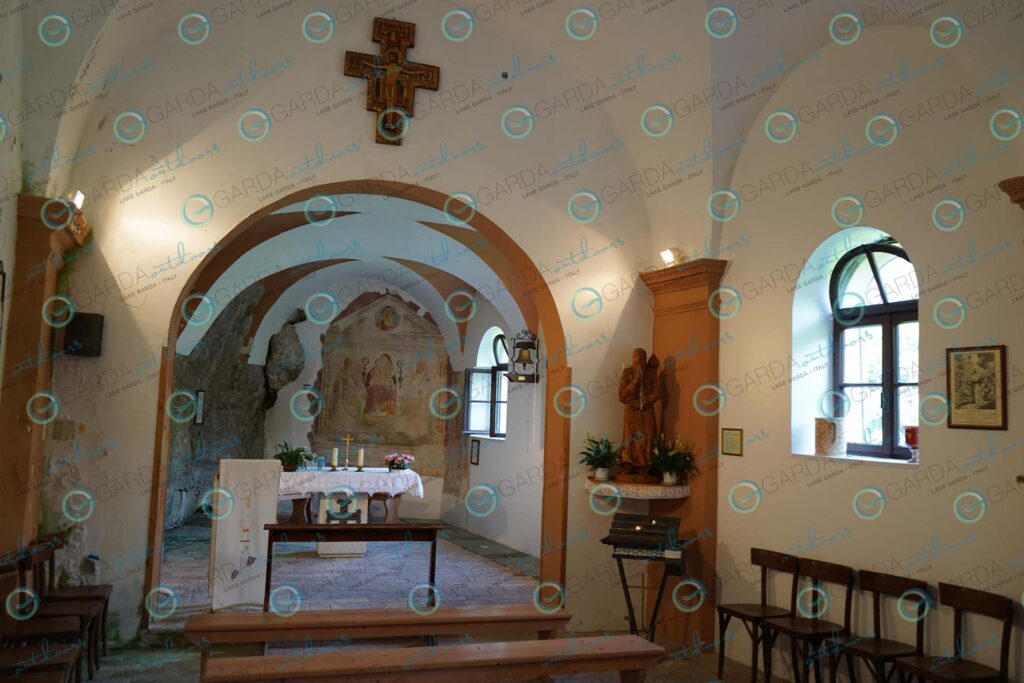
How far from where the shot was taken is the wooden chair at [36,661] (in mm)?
3807

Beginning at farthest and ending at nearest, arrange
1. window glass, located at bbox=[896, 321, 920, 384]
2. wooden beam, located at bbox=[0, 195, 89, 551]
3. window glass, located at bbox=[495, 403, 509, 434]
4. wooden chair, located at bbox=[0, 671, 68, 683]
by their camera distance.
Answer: window glass, located at bbox=[495, 403, 509, 434], window glass, located at bbox=[896, 321, 920, 384], wooden beam, located at bbox=[0, 195, 89, 551], wooden chair, located at bbox=[0, 671, 68, 683]

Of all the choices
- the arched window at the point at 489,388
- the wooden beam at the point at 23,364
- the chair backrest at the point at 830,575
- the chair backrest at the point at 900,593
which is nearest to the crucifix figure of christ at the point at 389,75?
the wooden beam at the point at 23,364

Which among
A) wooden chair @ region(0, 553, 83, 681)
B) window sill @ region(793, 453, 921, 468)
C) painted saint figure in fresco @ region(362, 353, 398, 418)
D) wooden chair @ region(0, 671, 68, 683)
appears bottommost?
wooden chair @ region(0, 553, 83, 681)

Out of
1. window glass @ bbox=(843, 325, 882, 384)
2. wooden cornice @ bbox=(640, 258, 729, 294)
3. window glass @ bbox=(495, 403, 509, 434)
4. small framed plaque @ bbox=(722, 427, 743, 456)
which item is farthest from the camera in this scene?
window glass @ bbox=(495, 403, 509, 434)

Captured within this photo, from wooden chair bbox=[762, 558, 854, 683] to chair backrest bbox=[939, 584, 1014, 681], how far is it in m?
0.72

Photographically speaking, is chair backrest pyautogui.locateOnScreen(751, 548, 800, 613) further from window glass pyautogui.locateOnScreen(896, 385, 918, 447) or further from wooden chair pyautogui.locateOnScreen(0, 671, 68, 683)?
wooden chair pyautogui.locateOnScreen(0, 671, 68, 683)

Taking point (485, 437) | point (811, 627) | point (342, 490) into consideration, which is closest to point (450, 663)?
point (811, 627)

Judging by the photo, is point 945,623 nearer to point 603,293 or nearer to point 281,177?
point 603,293

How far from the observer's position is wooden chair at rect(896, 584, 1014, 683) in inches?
166

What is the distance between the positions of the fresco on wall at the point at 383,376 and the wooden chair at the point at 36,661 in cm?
983

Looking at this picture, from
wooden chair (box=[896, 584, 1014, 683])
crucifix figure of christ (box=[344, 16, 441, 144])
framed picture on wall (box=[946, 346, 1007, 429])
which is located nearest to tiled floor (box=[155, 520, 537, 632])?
wooden chair (box=[896, 584, 1014, 683])

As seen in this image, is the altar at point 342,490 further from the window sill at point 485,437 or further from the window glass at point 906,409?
the window glass at point 906,409

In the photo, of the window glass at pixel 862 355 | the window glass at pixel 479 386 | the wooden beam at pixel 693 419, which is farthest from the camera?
the window glass at pixel 479 386

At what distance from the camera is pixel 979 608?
4.45m
